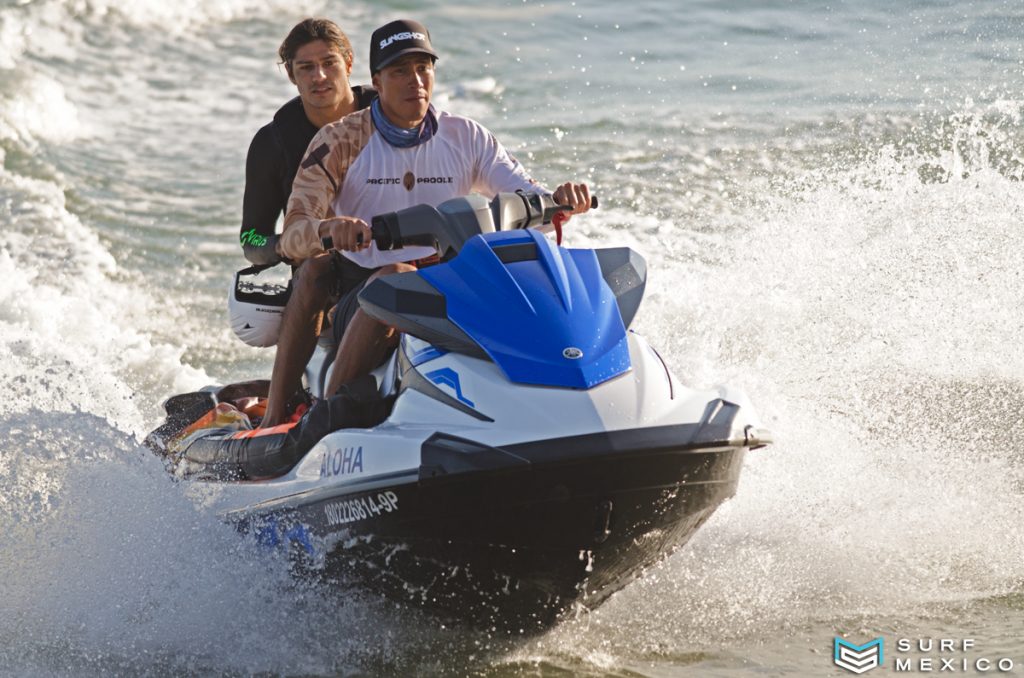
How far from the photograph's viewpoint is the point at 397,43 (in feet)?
13.4

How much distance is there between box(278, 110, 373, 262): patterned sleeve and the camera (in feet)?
13.7

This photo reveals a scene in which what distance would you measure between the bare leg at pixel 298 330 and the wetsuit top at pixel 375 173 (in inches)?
6.7

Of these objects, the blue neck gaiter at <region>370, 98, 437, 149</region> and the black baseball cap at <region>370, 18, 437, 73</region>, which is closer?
the black baseball cap at <region>370, 18, 437, 73</region>

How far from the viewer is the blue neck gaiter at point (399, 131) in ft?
13.9

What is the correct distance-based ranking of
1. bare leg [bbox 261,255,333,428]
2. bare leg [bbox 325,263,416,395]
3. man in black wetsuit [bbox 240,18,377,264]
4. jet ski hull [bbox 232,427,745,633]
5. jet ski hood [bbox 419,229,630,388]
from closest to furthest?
jet ski hull [bbox 232,427,745,633]
jet ski hood [bbox 419,229,630,388]
bare leg [bbox 325,263,416,395]
bare leg [bbox 261,255,333,428]
man in black wetsuit [bbox 240,18,377,264]

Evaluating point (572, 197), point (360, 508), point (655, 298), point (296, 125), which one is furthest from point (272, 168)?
point (655, 298)

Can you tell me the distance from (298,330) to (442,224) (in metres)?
1.04

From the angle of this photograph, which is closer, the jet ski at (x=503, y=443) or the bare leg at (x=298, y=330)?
the jet ski at (x=503, y=443)

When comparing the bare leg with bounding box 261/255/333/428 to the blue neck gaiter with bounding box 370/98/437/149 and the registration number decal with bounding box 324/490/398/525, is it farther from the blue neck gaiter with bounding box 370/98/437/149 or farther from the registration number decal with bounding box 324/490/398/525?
the registration number decal with bounding box 324/490/398/525

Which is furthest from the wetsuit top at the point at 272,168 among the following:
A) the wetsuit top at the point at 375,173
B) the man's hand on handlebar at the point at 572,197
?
the man's hand on handlebar at the point at 572,197

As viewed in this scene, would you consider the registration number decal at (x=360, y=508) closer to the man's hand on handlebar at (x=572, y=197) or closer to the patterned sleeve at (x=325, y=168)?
the patterned sleeve at (x=325, y=168)

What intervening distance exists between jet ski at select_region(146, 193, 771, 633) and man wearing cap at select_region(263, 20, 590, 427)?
9.3 inches

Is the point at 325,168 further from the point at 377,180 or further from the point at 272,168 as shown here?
the point at 272,168

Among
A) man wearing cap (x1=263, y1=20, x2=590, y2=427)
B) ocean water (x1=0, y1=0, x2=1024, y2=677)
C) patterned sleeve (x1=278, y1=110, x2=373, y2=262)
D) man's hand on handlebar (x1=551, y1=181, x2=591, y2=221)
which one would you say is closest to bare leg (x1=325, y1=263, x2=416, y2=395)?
man wearing cap (x1=263, y1=20, x2=590, y2=427)
